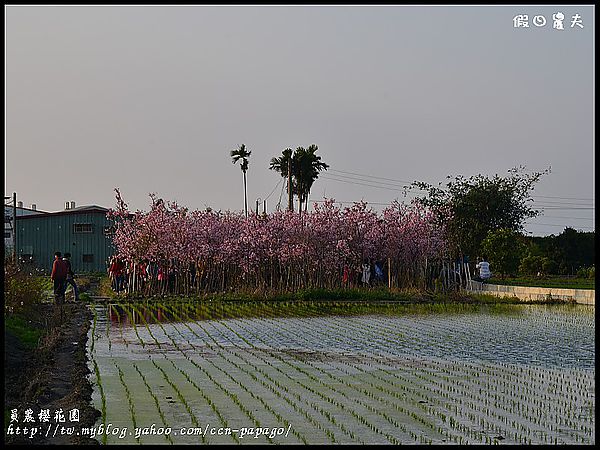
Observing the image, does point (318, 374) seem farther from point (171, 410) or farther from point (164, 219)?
point (164, 219)

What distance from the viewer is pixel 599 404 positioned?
9047mm

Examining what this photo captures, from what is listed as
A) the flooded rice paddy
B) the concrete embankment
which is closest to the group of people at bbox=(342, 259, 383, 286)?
the concrete embankment

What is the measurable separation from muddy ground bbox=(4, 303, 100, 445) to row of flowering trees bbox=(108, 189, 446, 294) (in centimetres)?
1151

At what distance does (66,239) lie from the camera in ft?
160

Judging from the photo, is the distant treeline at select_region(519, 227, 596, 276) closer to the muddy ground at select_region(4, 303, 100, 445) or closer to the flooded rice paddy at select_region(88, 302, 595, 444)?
the flooded rice paddy at select_region(88, 302, 595, 444)

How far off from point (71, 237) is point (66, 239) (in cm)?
29

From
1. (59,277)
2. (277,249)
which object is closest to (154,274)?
(277,249)

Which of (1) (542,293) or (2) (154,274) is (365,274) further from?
(2) (154,274)

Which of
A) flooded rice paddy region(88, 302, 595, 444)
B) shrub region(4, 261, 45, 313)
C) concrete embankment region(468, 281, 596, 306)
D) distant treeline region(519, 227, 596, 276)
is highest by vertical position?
distant treeline region(519, 227, 596, 276)

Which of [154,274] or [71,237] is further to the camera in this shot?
[71,237]

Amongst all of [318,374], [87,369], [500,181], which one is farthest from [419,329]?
[500,181]

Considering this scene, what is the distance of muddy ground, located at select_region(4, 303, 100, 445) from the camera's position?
299 inches

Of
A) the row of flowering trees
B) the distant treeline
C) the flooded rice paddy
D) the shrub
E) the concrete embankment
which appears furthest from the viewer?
the distant treeline

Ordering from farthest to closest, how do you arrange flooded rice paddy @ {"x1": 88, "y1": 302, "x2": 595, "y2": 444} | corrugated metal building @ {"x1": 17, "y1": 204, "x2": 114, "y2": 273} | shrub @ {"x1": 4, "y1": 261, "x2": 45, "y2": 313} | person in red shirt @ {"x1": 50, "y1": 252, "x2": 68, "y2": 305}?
corrugated metal building @ {"x1": 17, "y1": 204, "x2": 114, "y2": 273} < person in red shirt @ {"x1": 50, "y1": 252, "x2": 68, "y2": 305} < shrub @ {"x1": 4, "y1": 261, "x2": 45, "y2": 313} < flooded rice paddy @ {"x1": 88, "y1": 302, "x2": 595, "y2": 444}
